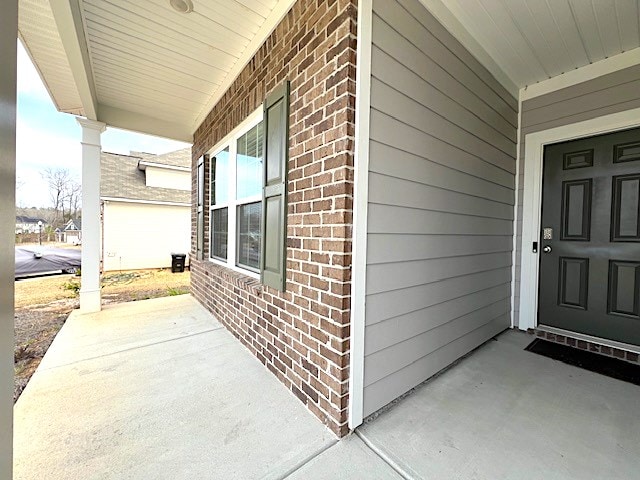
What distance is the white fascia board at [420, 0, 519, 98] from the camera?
1.99m

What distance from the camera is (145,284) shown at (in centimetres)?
700

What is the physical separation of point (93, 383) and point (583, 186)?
471 centimetres

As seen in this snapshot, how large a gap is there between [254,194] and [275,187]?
81 cm

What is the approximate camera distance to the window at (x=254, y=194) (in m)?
2.11

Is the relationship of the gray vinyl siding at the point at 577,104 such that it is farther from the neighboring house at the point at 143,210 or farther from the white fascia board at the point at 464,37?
the neighboring house at the point at 143,210

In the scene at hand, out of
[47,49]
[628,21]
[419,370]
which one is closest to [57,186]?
[47,49]

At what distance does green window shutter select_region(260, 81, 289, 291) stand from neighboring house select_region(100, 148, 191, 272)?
9.80 m

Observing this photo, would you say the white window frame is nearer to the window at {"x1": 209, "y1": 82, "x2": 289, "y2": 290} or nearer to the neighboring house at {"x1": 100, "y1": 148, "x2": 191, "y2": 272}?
the window at {"x1": 209, "y1": 82, "x2": 289, "y2": 290}

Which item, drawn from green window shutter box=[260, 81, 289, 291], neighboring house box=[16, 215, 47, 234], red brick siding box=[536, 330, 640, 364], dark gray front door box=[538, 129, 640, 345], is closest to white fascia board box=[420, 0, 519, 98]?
dark gray front door box=[538, 129, 640, 345]

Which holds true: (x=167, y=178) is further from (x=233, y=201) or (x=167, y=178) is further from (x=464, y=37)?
(x=464, y=37)

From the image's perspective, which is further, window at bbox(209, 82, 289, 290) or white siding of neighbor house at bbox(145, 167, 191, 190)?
white siding of neighbor house at bbox(145, 167, 191, 190)

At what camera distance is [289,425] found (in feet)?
5.47

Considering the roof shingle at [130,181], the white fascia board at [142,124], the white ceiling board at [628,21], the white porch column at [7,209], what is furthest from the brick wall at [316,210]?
the roof shingle at [130,181]

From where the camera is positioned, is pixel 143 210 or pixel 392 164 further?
pixel 143 210
